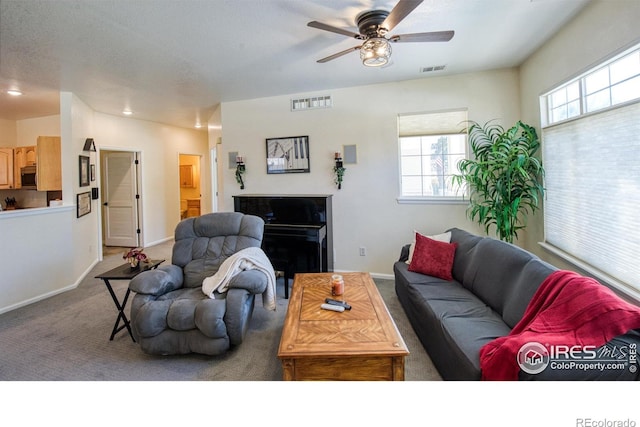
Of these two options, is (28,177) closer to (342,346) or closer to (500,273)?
(342,346)

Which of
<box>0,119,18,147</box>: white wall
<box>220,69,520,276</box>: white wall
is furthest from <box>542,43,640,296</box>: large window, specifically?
<box>0,119,18,147</box>: white wall

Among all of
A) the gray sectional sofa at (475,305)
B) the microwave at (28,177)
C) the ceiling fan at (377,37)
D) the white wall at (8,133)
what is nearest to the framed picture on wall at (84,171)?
the microwave at (28,177)

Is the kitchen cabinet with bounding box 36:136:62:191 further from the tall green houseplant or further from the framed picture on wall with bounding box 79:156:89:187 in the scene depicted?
the tall green houseplant

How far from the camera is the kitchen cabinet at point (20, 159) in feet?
14.8

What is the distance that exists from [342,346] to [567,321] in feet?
3.48

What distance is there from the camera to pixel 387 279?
3.83m

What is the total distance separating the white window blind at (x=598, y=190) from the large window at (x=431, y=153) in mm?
945

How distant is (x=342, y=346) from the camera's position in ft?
4.99

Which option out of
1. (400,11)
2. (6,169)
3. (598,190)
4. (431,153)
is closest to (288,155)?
(431,153)

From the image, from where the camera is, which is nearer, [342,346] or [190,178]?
[342,346]

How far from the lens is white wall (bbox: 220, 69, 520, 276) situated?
11.4 ft

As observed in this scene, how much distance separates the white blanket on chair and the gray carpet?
14.9 inches

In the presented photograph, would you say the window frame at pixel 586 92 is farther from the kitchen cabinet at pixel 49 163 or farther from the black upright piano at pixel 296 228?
the kitchen cabinet at pixel 49 163
